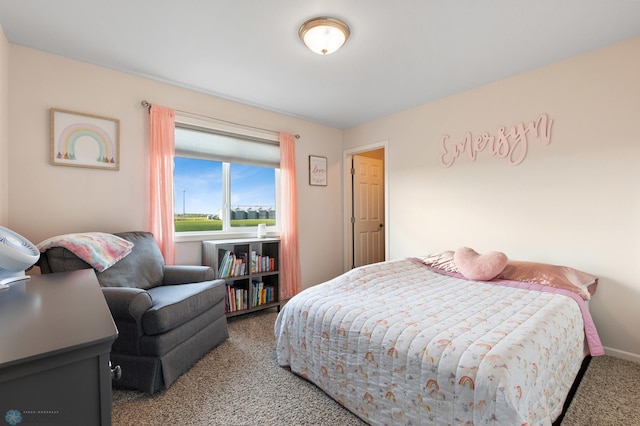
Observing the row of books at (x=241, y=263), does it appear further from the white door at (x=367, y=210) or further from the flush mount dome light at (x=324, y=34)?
the flush mount dome light at (x=324, y=34)

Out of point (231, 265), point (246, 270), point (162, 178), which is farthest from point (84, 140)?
point (246, 270)

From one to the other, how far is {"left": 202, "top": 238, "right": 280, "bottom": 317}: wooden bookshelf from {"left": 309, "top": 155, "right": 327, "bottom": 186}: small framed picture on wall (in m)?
1.14

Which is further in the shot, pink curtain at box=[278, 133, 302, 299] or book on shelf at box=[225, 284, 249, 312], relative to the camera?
pink curtain at box=[278, 133, 302, 299]

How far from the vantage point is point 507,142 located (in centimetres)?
280

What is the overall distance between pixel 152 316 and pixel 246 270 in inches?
56.2

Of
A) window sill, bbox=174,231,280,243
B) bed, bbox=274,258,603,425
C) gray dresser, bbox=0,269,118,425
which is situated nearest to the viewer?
gray dresser, bbox=0,269,118,425

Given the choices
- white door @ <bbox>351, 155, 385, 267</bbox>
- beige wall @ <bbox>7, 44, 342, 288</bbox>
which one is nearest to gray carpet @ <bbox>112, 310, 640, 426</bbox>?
beige wall @ <bbox>7, 44, 342, 288</bbox>

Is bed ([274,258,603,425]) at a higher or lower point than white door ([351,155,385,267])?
lower

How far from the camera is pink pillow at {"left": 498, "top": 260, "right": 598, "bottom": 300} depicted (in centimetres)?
213

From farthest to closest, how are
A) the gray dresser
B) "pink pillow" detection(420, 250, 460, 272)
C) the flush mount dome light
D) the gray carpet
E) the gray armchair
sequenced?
1. "pink pillow" detection(420, 250, 460, 272)
2. the flush mount dome light
3. the gray armchair
4. the gray carpet
5. the gray dresser

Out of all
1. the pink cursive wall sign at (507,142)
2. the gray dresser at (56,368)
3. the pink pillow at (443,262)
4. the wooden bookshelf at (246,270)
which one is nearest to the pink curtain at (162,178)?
the wooden bookshelf at (246,270)

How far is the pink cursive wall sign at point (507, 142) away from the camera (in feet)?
8.52

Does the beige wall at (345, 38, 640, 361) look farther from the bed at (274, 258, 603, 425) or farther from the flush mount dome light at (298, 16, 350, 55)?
the flush mount dome light at (298, 16, 350, 55)

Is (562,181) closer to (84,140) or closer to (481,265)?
(481,265)
